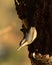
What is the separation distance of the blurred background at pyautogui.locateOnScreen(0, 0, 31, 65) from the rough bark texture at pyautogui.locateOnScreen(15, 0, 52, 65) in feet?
1.03

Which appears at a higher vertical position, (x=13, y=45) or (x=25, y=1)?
(x=25, y=1)

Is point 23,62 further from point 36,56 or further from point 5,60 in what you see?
point 36,56

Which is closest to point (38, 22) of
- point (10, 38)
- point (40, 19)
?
point (40, 19)

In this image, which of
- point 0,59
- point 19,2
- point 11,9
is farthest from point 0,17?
point 19,2

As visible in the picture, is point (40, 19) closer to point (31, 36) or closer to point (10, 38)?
point (31, 36)

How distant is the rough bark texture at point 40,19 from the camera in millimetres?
454

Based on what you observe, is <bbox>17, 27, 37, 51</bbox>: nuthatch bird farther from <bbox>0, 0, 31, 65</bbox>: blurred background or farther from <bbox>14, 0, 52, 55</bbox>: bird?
<bbox>0, 0, 31, 65</bbox>: blurred background

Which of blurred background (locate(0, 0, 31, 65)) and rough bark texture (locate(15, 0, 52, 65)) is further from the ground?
rough bark texture (locate(15, 0, 52, 65))

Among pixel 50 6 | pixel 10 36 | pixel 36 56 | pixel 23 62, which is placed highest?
pixel 50 6

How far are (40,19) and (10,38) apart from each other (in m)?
0.36

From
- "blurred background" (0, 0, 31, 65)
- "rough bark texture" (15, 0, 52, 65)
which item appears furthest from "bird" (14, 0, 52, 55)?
"blurred background" (0, 0, 31, 65)

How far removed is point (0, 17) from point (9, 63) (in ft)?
0.72

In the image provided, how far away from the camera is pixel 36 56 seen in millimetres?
497

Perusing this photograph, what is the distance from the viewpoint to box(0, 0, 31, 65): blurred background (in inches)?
31.2
